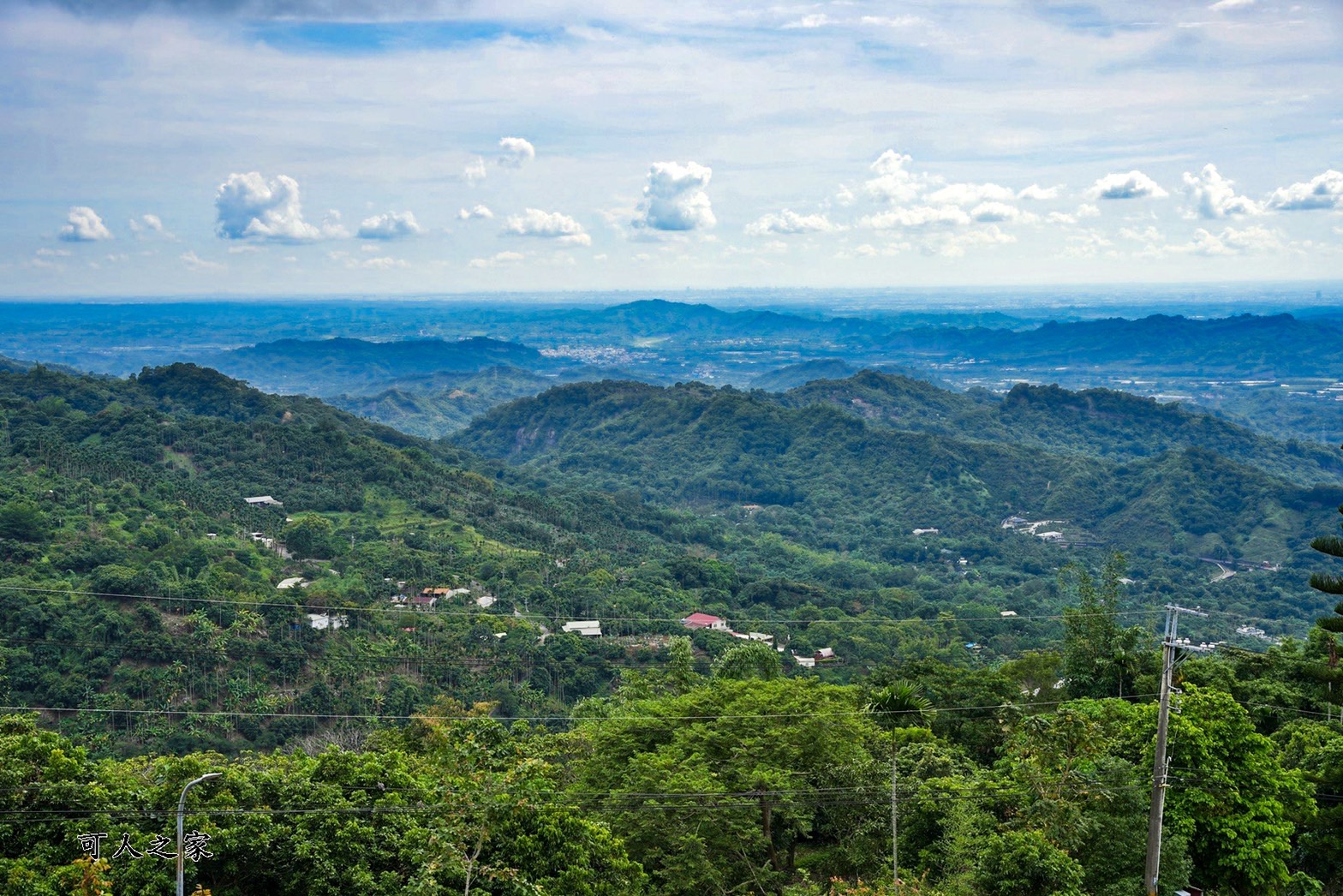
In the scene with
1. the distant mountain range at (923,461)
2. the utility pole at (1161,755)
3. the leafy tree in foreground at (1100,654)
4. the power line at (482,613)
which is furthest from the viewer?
the distant mountain range at (923,461)

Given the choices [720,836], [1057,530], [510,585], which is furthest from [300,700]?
[1057,530]

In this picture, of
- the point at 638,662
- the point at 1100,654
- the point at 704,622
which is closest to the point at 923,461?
the point at 704,622

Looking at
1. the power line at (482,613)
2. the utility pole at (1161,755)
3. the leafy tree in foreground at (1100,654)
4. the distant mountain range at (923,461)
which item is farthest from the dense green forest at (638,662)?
the utility pole at (1161,755)

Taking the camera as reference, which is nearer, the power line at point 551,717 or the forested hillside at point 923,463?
the power line at point 551,717

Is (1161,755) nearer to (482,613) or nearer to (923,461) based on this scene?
(482,613)

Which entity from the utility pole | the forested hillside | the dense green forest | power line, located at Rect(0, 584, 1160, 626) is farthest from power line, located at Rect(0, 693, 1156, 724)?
the forested hillside

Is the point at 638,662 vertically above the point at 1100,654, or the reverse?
the point at 1100,654

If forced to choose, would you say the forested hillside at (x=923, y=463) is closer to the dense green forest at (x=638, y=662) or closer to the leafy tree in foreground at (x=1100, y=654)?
the dense green forest at (x=638, y=662)

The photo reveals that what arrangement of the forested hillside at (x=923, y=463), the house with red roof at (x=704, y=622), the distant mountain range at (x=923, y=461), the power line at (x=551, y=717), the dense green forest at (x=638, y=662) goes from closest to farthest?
the dense green forest at (x=638, y=662)
the power line at (x=551, y=717)
the house with red roof at (x=704, y=622)
the forested hillside at (x=923, y=463)
the distant mountain range at (x=923, y=461)
